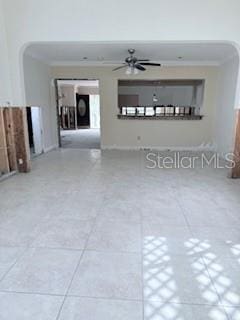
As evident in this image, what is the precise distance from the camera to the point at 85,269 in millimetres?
2010

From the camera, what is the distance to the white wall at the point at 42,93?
19.8 feet

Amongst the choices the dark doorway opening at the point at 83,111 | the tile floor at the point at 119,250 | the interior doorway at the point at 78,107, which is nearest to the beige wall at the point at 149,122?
the tile floor at the point at 119,250

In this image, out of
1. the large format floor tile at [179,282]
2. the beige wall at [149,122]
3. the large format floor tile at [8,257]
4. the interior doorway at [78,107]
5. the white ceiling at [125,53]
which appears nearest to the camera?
the large format floor tile at [179,282]

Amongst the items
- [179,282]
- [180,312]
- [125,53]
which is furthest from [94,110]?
[180,312]

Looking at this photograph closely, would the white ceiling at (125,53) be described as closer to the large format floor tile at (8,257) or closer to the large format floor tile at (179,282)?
the large format floor tile at (8,257)

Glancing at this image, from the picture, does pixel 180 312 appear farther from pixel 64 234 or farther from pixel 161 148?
pixel 161 148

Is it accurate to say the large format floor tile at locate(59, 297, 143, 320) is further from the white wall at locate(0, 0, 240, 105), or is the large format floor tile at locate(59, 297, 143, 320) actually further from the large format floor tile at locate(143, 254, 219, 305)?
the white wall at locate(0, 0, 240, 105)

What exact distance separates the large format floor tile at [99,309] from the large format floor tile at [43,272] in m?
0.16

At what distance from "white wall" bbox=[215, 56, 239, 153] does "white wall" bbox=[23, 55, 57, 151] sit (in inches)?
199

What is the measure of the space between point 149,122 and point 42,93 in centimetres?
335

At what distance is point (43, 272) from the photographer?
1973mm

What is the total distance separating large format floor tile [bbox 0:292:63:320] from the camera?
155 cm

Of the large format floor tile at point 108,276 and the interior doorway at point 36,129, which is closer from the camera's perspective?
the large format floor tile at point 108,276

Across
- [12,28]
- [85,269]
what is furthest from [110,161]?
[85,269]
